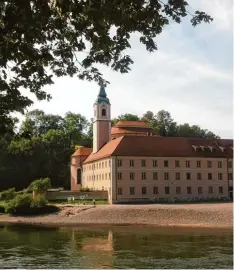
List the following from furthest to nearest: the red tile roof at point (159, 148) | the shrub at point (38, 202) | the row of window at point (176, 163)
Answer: the red tile roof at point (159, 148) → the row of window at point (176, 163) → the shrub at point (38, 202)

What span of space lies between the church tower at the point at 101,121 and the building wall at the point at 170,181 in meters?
11.1

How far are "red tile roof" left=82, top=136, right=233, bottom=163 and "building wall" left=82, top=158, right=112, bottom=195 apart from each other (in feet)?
3.58

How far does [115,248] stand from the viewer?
25.2 meters

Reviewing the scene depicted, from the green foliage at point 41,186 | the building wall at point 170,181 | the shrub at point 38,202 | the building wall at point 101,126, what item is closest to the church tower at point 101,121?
the building wall at point 101,126

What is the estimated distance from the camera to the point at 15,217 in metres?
44.0

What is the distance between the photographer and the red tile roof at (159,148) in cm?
5466

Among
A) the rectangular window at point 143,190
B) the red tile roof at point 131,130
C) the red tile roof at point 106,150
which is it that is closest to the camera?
the rectangular window at point 143,190

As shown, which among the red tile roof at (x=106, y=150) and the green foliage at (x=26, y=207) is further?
the red tile roof at (x=106, y=150)

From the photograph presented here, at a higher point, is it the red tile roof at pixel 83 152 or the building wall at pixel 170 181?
the red tile roof at pixel 83 152

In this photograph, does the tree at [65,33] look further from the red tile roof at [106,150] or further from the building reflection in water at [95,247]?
the red tile roof at [106,150]

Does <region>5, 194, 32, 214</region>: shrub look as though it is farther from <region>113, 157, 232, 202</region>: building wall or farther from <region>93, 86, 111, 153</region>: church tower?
<region>93, 86, 111, 153</region>: church tower

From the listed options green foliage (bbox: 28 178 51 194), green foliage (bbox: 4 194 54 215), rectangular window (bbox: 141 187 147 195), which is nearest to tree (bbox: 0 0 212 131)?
green foliage (bbox: 4 194 54 215)

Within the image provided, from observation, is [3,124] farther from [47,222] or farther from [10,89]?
[47,222]

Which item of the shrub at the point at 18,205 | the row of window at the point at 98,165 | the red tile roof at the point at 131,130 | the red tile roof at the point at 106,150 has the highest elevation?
the red tile roof at the point at 131,130
